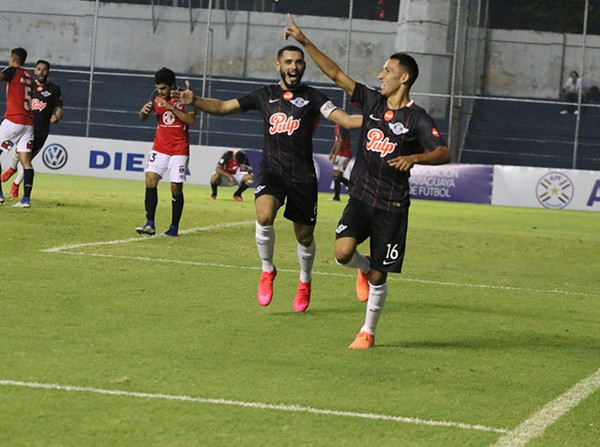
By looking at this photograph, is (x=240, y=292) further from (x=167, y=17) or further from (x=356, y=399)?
(x=167, y=17)

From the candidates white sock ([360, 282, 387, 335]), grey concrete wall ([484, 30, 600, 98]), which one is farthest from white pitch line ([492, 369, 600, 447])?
grey concrete wall ([484, 30, 600, 98])

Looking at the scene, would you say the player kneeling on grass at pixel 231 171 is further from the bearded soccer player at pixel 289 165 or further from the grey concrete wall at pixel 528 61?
the bearded soccer player at pixel 289 165

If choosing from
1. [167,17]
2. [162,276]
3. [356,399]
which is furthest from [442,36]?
[356,399]

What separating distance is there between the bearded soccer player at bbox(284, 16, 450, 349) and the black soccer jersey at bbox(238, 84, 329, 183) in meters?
1.52

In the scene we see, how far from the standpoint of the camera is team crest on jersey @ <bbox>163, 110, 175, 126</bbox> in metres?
15.4

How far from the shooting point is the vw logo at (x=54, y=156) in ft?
101

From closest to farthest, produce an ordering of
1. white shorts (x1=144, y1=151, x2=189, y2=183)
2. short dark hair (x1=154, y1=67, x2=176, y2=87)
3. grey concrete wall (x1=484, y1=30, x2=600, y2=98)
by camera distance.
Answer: short dark hair (x1=154, y1=67, x2=176, y2=87)
white shorts (x1=144, y1=151, x2=189, y2=183)
grey concrete wall (x1=484, y1=30, x2=600, y2=98)

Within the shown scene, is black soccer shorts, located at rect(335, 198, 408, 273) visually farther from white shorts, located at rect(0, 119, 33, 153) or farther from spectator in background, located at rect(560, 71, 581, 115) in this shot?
spectator in background, located at rect(560, 71, 581, 115)

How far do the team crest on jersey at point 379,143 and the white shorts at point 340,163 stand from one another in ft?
61.0

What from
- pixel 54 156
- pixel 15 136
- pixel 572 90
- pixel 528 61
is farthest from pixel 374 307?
pixel 528 61

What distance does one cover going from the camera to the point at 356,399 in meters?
6.36

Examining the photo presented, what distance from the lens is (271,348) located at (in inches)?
308

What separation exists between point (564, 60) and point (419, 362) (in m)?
29.8

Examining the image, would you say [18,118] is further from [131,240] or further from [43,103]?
[131,240]
